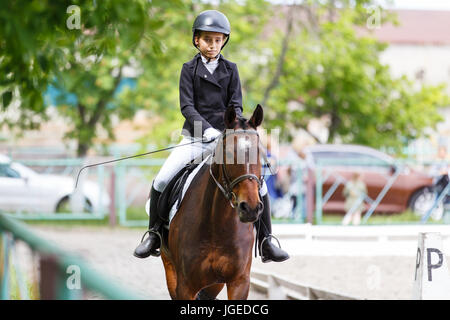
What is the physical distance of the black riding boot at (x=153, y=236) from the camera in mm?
5738

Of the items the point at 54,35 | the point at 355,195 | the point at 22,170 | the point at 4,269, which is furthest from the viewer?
the point at 22,170

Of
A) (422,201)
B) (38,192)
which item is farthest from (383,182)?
(38,192)

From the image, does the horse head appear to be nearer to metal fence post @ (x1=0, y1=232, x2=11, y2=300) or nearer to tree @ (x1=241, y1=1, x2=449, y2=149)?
metal fence post @ (x1=0, y1=232, x2=11, y2=300)

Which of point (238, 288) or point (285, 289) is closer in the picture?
point (238, 288)

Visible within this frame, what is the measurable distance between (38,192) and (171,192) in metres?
15.7

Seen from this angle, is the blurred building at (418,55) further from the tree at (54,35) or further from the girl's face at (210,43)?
the girl's face at (210,43)

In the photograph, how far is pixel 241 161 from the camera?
460cm

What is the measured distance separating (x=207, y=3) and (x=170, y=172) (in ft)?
50.8

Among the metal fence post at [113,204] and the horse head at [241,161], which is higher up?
the horse head at [241,161]

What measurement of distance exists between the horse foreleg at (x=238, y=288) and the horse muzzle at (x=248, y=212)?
75cm

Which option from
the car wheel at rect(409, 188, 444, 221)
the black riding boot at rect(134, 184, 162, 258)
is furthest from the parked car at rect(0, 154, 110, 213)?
the black riding boot at rect(134, 184, 162, 258)

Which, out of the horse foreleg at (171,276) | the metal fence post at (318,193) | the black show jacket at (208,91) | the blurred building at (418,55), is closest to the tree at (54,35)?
the black show jacket at (208,91)

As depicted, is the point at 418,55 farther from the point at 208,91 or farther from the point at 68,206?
the point at 208,91

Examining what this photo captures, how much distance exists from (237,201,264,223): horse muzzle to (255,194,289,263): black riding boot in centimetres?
111
